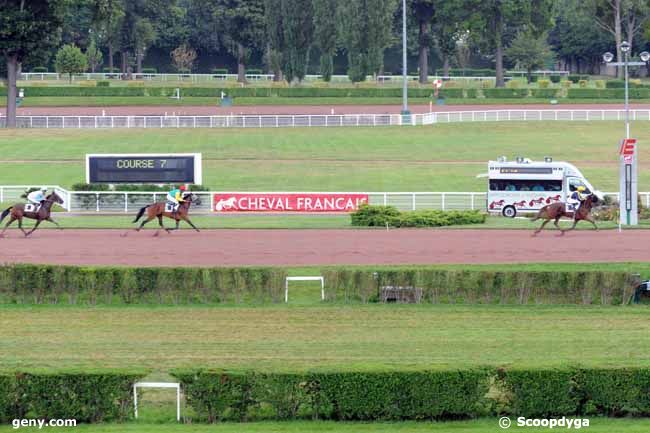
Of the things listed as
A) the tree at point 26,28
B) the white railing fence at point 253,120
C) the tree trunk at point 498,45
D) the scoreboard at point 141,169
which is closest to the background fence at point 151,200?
the scoreboard at point 141,169

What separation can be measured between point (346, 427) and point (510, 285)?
8.83 meters

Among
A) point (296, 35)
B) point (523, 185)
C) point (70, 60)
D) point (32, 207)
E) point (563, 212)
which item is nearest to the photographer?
point (32, 207)

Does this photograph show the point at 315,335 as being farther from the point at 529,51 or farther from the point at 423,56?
the point at 529,51

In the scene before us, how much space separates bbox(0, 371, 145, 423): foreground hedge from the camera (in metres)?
15.1

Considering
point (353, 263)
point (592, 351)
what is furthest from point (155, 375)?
point (353, 263)

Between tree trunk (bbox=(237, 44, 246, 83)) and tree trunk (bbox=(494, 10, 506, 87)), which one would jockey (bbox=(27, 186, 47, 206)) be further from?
tree trunk (bbox=(237, 44, 246, 83))

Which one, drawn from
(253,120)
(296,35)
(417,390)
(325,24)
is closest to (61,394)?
(417,390)

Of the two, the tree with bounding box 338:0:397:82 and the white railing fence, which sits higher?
the tree with bounding box 338:0:397:82

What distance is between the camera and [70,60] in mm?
84312

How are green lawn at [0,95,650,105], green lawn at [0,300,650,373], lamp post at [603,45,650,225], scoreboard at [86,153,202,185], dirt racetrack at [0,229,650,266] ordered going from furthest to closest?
green lawn at [0,95,650,105]
scoreboard at [86,153,202,185]
lamp post at [603,45,650,225]
dirt racetrack at [0,229,650,266]
green lawn at [0,300,650,373]

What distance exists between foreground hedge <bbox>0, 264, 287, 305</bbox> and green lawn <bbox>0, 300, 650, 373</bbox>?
0.45 metres

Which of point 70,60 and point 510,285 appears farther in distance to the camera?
point 70,60

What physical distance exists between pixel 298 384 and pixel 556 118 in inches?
2207

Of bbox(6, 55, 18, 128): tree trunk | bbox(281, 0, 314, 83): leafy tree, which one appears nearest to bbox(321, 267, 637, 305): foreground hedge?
bbox(6, 55, 18, 128): tree trunk
